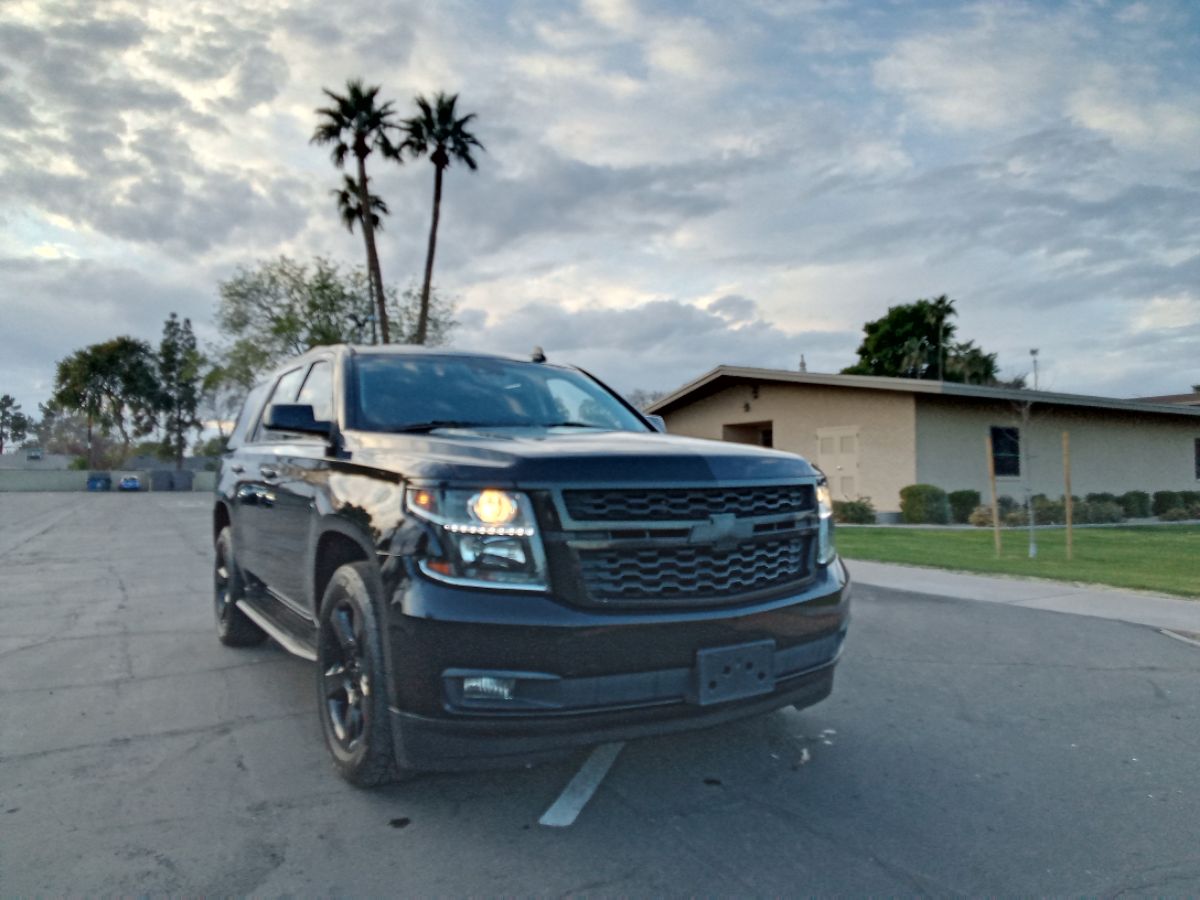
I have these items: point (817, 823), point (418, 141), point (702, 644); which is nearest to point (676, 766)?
point (817, 823)

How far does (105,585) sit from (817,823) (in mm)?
8611

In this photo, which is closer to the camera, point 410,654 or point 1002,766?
point 410,654

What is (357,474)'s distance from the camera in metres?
3.53

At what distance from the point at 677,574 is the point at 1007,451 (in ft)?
69.9

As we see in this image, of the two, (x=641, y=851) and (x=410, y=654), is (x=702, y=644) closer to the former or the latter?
(x=641, y=851)

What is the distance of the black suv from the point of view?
2.82m

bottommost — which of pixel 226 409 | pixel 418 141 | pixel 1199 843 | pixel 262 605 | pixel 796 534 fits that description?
pixel 1199 843

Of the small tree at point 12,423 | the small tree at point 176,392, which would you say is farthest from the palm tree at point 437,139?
the small tree at point 12,423

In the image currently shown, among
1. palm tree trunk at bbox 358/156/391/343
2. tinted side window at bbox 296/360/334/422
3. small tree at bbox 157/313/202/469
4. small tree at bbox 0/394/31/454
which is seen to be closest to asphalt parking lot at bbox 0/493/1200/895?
tinted side window at bbox 296/360/334/422

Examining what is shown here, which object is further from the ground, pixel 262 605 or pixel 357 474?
pixel 357 474

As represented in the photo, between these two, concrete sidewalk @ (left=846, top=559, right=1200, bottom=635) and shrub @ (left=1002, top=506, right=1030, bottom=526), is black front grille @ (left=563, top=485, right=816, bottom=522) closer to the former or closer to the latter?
concrete sidewalk @ (left=846, top=559, right=1200, bottom=635)

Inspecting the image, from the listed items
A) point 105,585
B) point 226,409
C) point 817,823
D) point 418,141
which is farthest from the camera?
point 226,409

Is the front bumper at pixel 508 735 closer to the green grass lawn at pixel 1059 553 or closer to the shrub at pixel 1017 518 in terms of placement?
the green grass lawn at pixel 1059 553

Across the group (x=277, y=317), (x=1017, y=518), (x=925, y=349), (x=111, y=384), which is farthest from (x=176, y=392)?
(x=1017, y=518)
